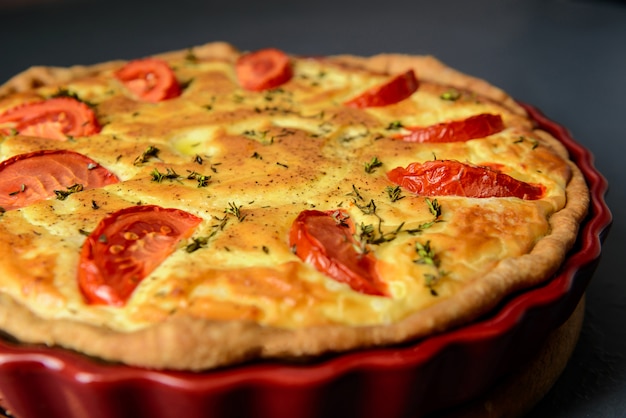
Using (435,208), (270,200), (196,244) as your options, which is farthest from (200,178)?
(435,208)

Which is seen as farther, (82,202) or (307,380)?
(82,202)

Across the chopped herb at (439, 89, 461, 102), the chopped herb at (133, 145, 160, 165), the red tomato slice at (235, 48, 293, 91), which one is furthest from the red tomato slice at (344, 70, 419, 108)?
the chopped herb at (133, 145, 160, 165)

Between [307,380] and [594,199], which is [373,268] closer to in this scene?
[307,380]

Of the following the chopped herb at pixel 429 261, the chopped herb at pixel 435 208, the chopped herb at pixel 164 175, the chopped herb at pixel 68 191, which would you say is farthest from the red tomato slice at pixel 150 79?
the chopped herb at pixel 429 261

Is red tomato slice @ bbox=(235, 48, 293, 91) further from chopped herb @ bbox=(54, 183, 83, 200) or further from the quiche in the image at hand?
chopped herb @ bbox=(54, 183, 83, 200)

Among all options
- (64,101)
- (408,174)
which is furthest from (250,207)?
(64,101)

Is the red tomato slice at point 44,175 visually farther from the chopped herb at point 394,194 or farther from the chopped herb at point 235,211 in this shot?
the chopped herb at point 394,194
